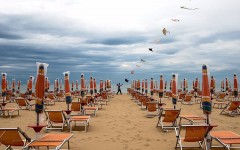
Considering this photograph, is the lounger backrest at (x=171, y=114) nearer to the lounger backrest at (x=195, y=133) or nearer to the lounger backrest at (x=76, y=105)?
the lounger backrest at (x=195, y=133)

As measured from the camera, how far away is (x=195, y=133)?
638cm

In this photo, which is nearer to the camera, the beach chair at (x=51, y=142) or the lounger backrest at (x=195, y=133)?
the beach chair at (x=51, y=142)

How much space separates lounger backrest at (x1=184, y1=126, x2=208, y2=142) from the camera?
6.31 metres

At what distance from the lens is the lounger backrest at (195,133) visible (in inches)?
249

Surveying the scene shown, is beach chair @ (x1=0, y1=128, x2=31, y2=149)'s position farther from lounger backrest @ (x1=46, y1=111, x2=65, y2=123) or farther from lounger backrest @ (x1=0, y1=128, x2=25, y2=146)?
lounger backrest @ (x1=46, y1=111, x2=65, y2=123)

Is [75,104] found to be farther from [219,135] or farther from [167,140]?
[219,135]

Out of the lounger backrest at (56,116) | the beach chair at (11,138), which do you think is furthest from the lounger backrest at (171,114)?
the beach chair at (11,138)

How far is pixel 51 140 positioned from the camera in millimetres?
6086

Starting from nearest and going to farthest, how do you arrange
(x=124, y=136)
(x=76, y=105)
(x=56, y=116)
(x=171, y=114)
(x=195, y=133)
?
(x=195, y=133)
(x=124, y=136)
(x=171, y=114)
(x=56, y=116)
(x=76, y=105)

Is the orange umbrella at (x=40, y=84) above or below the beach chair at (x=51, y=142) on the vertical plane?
above

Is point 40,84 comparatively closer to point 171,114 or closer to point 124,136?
point 124,136

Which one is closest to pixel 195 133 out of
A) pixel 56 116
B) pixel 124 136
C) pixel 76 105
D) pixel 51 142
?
pixel 124 136

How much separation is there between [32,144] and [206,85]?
420 centimetres

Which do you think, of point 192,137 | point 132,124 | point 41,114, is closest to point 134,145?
point 192,137
